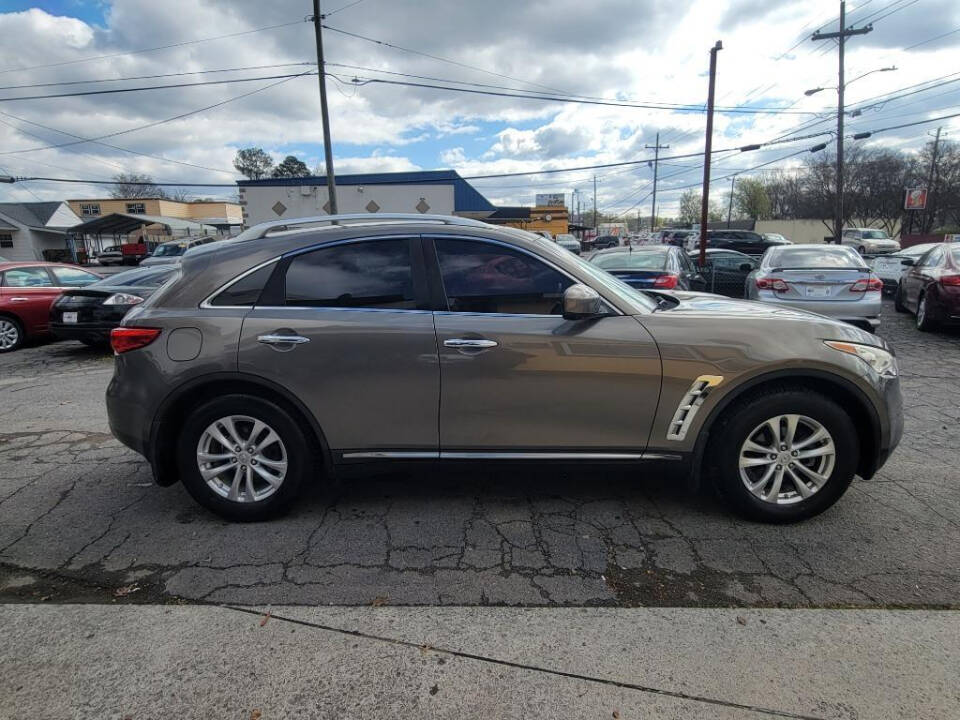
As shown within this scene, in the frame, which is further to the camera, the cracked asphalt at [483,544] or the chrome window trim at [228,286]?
the chrome window trim at [228,286]

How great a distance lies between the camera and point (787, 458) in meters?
3.06

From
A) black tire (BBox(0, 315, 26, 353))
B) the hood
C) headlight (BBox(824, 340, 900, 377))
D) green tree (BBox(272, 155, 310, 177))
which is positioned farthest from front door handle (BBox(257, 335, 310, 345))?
green tree (BBox(272, 155, 310, 177))

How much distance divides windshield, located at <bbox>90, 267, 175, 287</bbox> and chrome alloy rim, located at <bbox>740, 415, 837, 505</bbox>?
879cm

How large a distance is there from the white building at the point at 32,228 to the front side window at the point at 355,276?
5522cm

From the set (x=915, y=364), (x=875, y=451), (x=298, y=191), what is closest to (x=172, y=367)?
(x=875, y=451)

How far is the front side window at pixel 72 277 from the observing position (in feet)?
32.7

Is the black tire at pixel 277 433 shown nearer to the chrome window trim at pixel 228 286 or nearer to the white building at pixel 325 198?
the chrome window trim at pixel 228 286

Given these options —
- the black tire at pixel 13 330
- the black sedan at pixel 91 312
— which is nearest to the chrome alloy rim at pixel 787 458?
the black sedan at pixel 91 312

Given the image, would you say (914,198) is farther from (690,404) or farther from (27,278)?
Answer: (27,278)

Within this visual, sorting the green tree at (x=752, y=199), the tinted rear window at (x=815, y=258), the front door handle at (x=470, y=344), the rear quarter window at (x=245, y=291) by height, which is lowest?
the front door handle at (x=470, y=344)

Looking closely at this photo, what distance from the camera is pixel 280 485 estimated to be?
3.19 metres

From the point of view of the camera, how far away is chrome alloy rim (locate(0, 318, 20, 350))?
9.17m

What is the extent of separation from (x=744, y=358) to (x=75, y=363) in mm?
8951

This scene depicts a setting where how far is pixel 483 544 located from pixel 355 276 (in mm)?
1648
